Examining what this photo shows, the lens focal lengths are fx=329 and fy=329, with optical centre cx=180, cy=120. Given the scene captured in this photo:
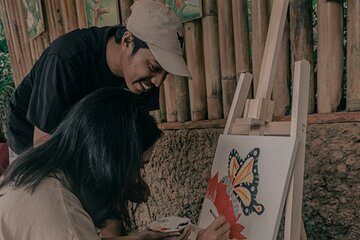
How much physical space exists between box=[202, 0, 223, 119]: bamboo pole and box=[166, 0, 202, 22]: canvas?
30 millimetres

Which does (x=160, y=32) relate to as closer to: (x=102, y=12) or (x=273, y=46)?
(x=273, y=46)

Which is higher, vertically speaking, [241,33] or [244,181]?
[241,33]

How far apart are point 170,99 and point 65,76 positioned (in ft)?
2.56

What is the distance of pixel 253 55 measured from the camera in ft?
4.26

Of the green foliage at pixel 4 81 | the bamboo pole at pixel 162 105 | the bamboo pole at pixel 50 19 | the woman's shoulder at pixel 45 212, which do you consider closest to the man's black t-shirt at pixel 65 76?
the woman's shoulder at pixel 45 212

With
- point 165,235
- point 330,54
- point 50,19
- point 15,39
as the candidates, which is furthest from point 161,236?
point 15,39

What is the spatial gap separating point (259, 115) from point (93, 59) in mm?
571

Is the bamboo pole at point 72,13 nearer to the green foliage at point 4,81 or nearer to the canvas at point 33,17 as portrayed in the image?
the canvas at point 33,17

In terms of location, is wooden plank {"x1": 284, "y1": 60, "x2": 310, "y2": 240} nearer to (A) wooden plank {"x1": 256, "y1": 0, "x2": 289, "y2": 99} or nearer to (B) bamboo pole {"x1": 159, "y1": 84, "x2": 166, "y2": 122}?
(A) wooden plank {"x1": 256, "y1": 0, "x2": 289, "y2": 99}

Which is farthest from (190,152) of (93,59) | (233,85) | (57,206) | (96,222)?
(57,206)

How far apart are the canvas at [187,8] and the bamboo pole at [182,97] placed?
30 centimetres

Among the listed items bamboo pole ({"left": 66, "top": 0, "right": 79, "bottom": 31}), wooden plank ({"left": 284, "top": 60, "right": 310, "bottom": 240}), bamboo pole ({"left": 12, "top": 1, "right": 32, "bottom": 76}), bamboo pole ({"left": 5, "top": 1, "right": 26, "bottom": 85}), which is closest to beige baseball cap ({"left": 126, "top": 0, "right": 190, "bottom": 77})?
wooden plank ({"left": 284, "top": 60, "right": 310, "bottom": 240})

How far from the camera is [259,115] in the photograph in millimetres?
886

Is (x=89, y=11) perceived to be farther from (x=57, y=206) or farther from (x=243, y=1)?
(x=57, y=206)
